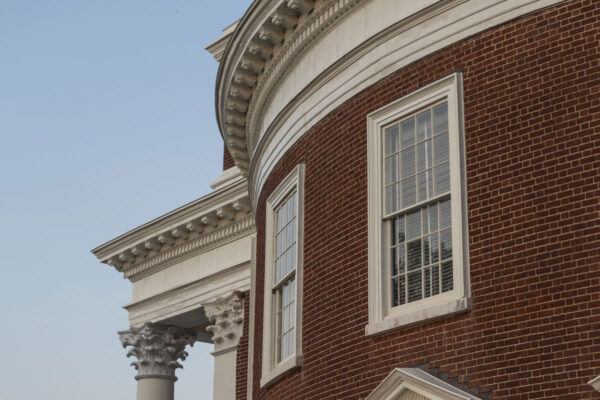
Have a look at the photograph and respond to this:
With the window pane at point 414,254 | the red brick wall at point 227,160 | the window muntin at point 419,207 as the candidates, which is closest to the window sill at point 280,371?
the window muntin at point 419,207

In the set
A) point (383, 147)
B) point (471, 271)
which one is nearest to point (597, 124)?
point (471, 271)

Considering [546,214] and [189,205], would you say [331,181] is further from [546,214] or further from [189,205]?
[189,205]

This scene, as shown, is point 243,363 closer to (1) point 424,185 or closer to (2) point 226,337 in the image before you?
(2) point 226,337

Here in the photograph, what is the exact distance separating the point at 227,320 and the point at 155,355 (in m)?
4.20

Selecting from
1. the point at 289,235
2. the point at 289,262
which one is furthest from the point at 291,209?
the point at 289,262

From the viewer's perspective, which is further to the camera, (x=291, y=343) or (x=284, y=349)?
(x=284, y=349)

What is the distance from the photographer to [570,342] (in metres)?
13.4

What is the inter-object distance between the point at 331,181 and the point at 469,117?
323 centimetres

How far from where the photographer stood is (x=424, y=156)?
1603 centimetres

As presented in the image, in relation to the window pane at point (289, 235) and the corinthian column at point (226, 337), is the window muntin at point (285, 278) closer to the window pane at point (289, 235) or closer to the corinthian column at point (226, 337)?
the window pane at point (289, 235)

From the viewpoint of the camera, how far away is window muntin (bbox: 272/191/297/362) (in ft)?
63.7

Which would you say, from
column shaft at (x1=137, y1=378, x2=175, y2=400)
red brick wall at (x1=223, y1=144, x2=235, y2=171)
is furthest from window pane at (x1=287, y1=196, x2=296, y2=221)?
column shaft at (x1=137, y1=378, x2=175, y2=400)

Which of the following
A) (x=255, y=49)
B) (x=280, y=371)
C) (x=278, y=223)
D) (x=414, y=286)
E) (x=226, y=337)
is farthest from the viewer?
(x=226, y=337)

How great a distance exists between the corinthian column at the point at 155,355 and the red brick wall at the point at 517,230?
1729 centimetres
